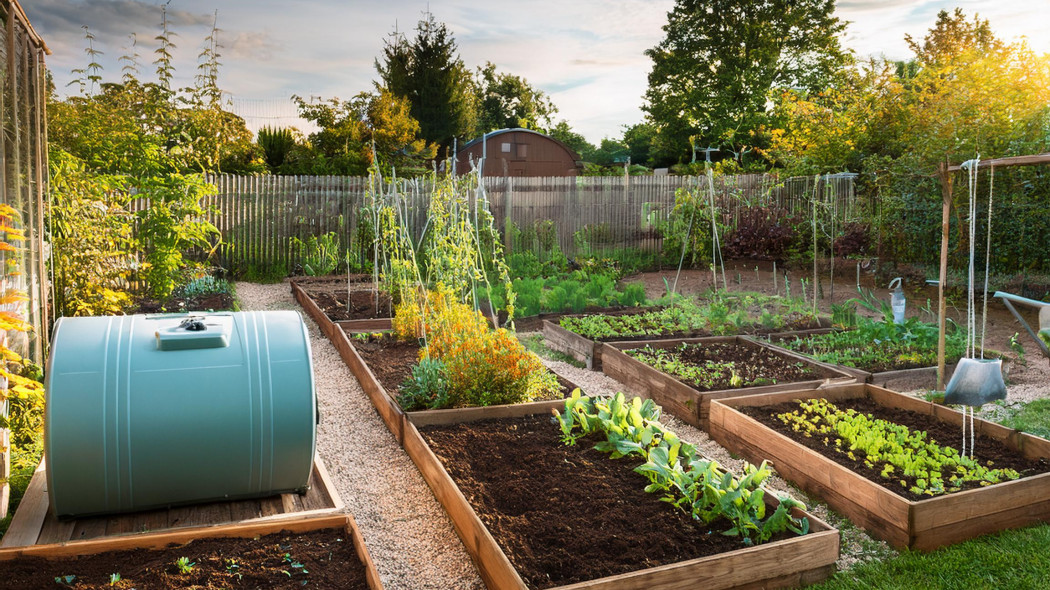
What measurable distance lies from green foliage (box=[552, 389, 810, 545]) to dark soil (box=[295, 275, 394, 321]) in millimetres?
3926

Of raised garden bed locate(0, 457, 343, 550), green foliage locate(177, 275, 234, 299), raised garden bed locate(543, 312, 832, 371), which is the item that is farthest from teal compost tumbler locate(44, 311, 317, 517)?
green foliage locate(177, 275, 234, 299)

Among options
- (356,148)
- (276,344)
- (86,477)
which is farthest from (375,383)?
(356,148)

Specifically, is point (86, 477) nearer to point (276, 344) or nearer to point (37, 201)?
point (276, 344)

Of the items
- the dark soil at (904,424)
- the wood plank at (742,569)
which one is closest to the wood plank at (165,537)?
the wood plank at (742,569)

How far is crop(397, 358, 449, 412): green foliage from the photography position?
163 inches

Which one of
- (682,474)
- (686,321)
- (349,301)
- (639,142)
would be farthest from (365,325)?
(639,142)

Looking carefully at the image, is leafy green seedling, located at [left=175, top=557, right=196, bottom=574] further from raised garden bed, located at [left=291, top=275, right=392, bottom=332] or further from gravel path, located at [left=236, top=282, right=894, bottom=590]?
raised garden bed, located at [left=291, top=275, right=392, bottom=332]

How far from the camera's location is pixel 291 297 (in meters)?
9.58

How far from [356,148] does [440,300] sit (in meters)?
15.1

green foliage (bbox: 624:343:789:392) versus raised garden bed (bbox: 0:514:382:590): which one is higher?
green foliage (bbox: 624:343:789:392)

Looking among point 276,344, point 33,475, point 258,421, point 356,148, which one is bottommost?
point 33,475

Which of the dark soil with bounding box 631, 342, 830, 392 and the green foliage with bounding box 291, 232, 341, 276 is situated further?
the green foliage with bounding box 291, 232, 341, 276

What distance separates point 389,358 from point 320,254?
19.2ft

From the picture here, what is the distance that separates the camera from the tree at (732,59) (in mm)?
28672
